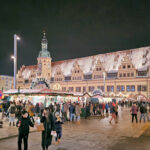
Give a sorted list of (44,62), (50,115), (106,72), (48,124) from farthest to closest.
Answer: (44,62)
(106,72)
(50,115)
(48,124)

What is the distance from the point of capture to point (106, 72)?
2381 inches

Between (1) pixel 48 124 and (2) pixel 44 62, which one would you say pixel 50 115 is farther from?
(2) pixel 44 62

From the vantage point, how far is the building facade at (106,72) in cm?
5297

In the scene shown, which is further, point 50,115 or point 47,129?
point 50,115

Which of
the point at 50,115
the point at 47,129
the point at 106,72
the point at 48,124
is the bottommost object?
the point at 47,129

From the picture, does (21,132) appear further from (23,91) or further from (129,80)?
(129,80)

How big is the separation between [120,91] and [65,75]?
22.2 metres

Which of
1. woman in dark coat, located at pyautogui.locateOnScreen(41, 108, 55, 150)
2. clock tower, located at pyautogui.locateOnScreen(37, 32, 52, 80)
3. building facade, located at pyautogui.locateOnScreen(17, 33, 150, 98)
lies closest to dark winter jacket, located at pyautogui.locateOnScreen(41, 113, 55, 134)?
woman in dark coat, located at pyautogui.locateOnScreen(41, 108, 55, 150)

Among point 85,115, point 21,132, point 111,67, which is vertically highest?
point 111,67

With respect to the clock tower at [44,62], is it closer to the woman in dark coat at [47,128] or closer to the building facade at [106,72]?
the building facade at [106,72]

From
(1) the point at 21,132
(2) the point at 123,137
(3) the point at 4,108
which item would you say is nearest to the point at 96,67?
(3) the point at 4,108

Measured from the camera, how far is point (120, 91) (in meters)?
55.3

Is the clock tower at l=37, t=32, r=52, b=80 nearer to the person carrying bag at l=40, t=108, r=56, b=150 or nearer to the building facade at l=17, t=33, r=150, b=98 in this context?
the building facade at l=17, t=33, r=150, b=98

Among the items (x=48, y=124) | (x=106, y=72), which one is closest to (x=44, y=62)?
(x=106, y=72)
